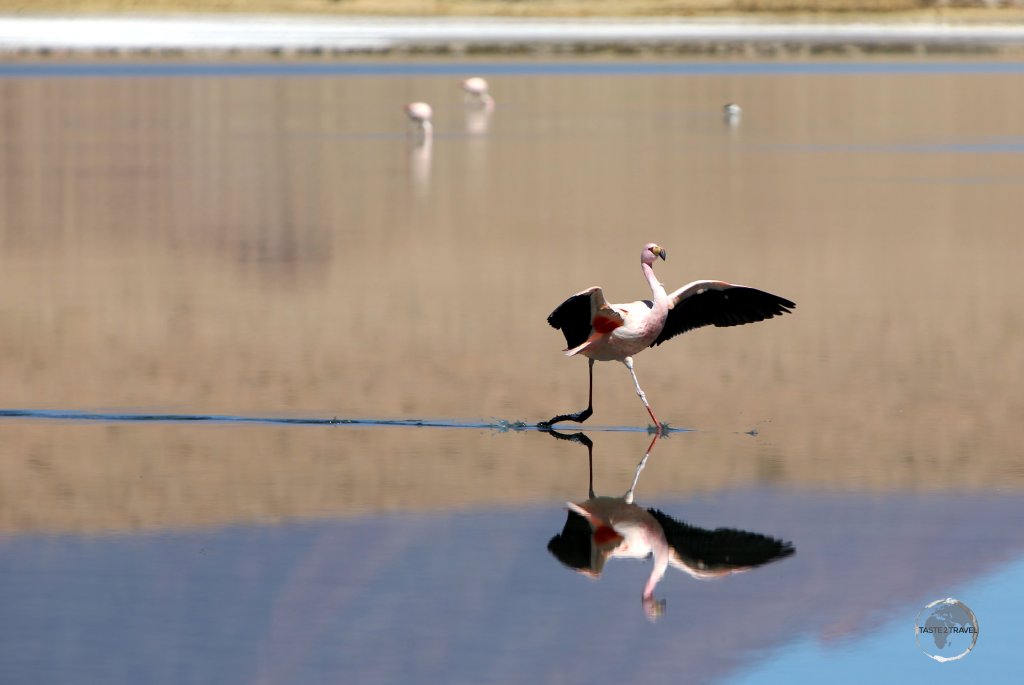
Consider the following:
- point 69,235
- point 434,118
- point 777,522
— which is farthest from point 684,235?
point 434,118

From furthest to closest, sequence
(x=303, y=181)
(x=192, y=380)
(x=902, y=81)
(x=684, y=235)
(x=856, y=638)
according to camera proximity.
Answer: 1. (x=902, y=81)
2. (x=303, y=181)
3. (x=684, y=235)
4. (x=192, y=380)
5. (x=856, y=638)

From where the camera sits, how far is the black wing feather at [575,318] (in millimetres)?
10977

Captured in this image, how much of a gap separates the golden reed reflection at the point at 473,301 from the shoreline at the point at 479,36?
50911 mm

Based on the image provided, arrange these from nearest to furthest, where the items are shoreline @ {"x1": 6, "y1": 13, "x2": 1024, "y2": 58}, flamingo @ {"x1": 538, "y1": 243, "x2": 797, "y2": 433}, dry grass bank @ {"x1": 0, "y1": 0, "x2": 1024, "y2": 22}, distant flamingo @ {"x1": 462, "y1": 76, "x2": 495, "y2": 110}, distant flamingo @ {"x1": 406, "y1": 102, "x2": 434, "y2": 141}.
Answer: flamingo @ {"x1": 538, "y1": 243, "x2": 797, "y2": 433}, distant flamingo @ {"x1": 406, "y1": 102, "x2": 434, "y2": 141}, distant flamingo @ {"x1": 462, "y1": 76, "x2": 495, "y2": 110}, shoreline @ {"x1": 6, "y1": 13, "x2": 1024, "y2": 58}, dry grass bank @ {"x1": 0, "y1": 0, "x2": 1024, "y2": 22}

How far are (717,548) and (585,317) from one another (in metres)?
3.03

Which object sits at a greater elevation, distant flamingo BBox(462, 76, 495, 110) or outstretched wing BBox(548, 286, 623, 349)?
outstretched wing BBox(548, 286, 623, 349)

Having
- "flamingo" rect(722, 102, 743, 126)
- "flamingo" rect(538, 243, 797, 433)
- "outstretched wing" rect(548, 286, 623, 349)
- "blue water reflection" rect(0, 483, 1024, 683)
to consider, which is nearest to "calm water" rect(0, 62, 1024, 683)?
"blue water reflection" rect(0, 483, 1024, 683)

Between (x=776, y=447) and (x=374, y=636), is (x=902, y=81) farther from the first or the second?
(x=374, y=636)

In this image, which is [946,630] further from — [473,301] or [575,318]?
[473,301]

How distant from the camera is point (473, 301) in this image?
15695 millimetres

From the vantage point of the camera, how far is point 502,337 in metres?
13.9

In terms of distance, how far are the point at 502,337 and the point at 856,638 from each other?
23.0 feet

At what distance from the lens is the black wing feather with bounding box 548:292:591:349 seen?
1098 cm

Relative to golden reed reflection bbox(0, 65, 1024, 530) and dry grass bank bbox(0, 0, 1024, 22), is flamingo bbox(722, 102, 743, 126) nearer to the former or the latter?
golden reed reflection bbox(0, 65, 1024, 530)
